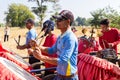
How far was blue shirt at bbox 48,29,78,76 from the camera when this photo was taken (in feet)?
13.3

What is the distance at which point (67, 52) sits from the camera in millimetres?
4035

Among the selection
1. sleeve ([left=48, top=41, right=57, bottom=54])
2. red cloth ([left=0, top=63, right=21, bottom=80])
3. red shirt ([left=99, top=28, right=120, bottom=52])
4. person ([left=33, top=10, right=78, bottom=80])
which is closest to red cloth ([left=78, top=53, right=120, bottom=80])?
sleeve ([left=48, top=41, right=57, bottom=54])

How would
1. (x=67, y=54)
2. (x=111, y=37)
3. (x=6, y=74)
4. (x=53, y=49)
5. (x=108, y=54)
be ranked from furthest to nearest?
(x=111, y=37), (x=108, y=54), (x=53, y=49), (x=67, y=54), (x=6, y=74)

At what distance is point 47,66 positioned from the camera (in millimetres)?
6867

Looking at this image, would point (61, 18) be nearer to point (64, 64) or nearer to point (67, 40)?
point (67, 40)

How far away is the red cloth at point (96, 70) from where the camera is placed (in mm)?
5562

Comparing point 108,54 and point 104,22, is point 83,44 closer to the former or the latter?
point 104,22

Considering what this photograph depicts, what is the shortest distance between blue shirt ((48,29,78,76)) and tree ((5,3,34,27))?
74831 millimetres

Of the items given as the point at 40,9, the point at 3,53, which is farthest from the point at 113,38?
the point at 40,9

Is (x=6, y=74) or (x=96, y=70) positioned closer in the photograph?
(x=6, y=74)

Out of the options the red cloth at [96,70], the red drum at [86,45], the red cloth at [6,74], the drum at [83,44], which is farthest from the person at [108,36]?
the red cloth at [6,74]

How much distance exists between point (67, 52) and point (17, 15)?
87.0 meters

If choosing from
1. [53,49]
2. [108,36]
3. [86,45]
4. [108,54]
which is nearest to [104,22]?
[108,36]

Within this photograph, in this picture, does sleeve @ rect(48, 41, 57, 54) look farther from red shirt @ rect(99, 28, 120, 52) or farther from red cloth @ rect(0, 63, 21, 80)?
red shirt @ rect(99, 28, 120, 52)
